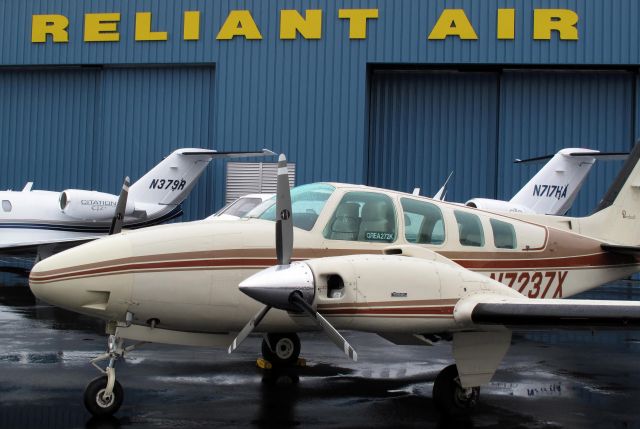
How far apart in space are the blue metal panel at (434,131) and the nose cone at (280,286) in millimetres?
20113

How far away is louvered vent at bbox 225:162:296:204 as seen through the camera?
26.6m

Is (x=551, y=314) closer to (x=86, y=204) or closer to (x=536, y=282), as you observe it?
(x=536, y=282)

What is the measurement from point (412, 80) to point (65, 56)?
1169 centimetres

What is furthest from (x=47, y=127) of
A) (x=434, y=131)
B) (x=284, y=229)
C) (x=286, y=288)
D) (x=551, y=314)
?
(x=551, y=314)

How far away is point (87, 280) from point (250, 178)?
19.5 meters

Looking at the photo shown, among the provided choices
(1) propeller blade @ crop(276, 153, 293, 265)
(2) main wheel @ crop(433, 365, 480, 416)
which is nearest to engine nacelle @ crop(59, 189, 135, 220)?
(1) propeller blade @ crop(276, 153, 293, 265)

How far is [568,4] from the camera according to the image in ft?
84.0

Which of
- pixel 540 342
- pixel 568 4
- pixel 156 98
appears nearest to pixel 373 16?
pixel 568 4

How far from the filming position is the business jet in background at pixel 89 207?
23500 millimetres

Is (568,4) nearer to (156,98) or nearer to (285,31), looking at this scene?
(285,31)

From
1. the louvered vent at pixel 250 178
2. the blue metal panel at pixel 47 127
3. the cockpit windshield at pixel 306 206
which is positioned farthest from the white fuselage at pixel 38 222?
the cockpit windshield at pixel 306 206

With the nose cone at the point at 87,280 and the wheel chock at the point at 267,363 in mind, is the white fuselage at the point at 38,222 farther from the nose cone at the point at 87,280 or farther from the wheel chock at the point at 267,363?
the nose cone at the point at 87,280

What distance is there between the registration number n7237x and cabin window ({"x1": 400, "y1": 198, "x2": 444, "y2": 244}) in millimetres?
942

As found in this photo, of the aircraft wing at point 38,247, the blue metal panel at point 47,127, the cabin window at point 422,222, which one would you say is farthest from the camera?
the blue metal panel at point 47,127
